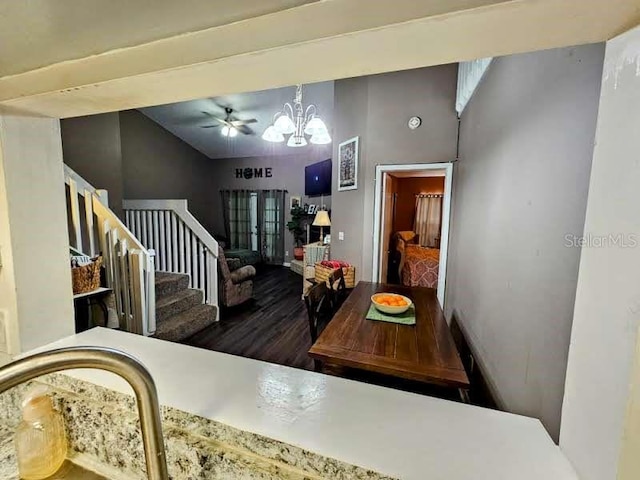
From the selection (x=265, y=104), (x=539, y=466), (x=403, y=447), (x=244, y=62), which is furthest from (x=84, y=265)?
(x=265, y=104)

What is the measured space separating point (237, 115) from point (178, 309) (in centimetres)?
413

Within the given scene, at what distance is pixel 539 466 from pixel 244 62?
88 centimetres

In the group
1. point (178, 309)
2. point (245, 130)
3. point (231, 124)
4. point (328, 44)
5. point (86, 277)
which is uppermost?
point (245, 130)

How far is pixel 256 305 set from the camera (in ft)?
14.1

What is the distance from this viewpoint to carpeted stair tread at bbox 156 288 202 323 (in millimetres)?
3170

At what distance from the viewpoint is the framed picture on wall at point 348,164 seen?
3878 millimetres

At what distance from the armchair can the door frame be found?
187 centimetres

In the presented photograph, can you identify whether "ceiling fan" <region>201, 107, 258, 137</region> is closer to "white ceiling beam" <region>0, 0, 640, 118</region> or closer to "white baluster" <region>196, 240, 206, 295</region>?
"white baluster" <region>196, 240, 206, 295</region>

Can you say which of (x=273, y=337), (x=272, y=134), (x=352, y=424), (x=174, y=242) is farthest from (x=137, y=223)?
(x=352, y=424)

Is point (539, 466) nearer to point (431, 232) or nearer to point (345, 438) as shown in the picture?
point (345, 438)

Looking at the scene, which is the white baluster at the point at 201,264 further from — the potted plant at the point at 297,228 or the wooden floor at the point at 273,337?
the potted plant at the point at 297,228

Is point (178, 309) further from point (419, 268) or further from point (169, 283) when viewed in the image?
point (419, 268)

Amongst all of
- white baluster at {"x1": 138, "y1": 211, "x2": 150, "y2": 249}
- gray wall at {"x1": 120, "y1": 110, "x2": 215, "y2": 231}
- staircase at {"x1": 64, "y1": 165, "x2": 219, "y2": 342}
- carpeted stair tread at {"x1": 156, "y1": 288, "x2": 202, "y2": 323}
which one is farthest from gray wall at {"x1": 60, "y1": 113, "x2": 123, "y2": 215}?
carpeted stair tread at {"x1": 156, "y1": 288, "x2": 202, "y2": 323}

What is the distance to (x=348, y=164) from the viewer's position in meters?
4.04
